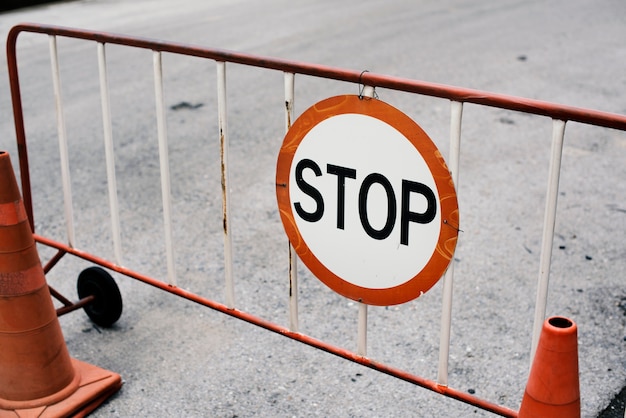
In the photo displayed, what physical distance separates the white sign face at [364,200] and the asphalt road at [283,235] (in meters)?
0.80

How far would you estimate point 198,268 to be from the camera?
192 inches

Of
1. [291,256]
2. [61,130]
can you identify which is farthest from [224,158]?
[61,130]

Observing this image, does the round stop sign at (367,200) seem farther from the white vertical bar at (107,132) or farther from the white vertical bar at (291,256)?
the white vertical bar at (107,132)

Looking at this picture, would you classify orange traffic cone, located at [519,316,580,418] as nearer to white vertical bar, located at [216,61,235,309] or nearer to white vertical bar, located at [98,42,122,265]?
white vertical bar, located at [216,61,235,309]

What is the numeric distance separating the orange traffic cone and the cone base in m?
1.92

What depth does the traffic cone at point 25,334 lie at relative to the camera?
3389mm

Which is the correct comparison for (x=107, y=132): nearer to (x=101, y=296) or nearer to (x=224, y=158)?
(x=224, y=158)

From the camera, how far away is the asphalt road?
3.79 metres

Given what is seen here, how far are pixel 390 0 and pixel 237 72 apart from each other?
539cm

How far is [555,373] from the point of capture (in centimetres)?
238

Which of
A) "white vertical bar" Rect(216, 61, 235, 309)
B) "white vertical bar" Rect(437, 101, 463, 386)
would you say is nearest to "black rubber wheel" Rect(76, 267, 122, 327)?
"white vertical bar" Rect(216, 61, 235, 309)

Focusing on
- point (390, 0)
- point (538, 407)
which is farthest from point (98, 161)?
point (390, 0)

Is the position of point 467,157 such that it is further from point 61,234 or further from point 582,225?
point 61,234

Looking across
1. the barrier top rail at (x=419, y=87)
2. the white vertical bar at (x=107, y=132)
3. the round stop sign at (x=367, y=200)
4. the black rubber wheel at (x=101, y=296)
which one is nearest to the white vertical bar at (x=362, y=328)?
the round stop sign at (x=367, y=200)
